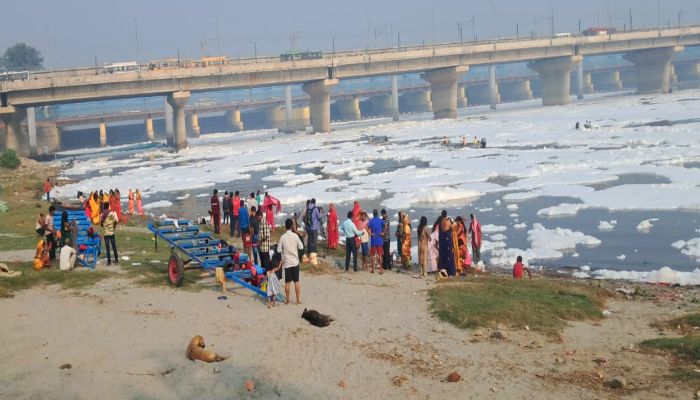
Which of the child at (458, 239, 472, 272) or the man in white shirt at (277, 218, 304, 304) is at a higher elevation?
the man in white shirt at (277, 218, 304, 304)

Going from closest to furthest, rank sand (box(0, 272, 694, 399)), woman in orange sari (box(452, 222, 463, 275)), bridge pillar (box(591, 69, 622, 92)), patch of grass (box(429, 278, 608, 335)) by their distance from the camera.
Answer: sand (box(0, 272, 694, 399)) → patch of grass (box(429, 278, 608, 335)) → woman in orange sari (box(452, 222, 463, 275)) → bridge pillar (box(591, 69, 622, 92))

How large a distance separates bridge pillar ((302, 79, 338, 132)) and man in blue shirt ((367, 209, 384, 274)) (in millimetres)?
71627

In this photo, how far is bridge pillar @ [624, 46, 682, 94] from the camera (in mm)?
111188

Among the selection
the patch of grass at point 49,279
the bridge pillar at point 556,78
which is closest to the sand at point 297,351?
the patch of grass at point 49,279

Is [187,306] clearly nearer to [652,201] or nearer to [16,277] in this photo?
[16,277]

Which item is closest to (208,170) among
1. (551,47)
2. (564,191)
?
(564,191)

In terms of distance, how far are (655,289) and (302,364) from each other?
8874 mm

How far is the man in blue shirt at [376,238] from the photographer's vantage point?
16.8 metres

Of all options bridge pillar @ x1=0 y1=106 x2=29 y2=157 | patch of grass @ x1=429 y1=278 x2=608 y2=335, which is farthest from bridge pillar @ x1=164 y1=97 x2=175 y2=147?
patch of grass @ x1=429 y1=278 x2=608 y2=335

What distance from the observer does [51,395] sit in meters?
9.16

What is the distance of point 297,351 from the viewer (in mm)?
10781

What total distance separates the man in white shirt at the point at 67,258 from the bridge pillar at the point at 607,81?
6287 inches

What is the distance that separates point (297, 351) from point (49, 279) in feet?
23.4

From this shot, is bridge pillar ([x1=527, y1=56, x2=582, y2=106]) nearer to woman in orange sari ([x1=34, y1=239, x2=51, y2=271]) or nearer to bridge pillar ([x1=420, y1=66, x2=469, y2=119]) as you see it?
bridge pillar ([x1=420, y1=66, x2=469, y2=119])
